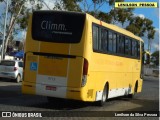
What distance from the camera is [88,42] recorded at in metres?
15.2

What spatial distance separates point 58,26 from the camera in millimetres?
15641

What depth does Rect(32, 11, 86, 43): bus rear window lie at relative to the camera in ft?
50.6

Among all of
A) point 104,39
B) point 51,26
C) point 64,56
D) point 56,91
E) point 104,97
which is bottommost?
point 104,97

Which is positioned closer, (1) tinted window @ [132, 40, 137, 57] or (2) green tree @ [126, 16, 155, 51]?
(1) tinted window @ [132, 40, 137, 57]

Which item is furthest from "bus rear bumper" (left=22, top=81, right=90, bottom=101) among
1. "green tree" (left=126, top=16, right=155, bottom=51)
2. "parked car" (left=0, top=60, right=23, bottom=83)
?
"green tree" (left=126, top=16, right=155, bottom=51)

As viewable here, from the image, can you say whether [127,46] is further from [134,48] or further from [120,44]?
[134,48]

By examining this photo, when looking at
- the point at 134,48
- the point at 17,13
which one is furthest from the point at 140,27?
the point at 134,48

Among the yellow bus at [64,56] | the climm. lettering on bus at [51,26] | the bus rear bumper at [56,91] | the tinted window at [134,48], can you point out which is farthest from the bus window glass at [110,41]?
the tinted window at [134,48]

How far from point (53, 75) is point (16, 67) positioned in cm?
1750

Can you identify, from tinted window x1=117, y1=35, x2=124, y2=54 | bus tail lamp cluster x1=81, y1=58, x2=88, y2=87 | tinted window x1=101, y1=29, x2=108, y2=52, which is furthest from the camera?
tinted window x1=117, y1=35, x2=124, y2=54

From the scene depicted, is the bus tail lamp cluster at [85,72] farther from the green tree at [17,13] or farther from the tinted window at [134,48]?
the green tree at [17,13]

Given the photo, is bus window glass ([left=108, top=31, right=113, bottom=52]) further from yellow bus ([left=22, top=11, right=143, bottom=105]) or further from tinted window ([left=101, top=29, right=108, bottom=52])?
yellow bus ([left=22, top=11, right=143, bottom=105])

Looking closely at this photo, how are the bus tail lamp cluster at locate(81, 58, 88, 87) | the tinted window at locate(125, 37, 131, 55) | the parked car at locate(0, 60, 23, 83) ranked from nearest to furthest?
the bus tail lamp cluster at locate(81, 58, 88, 87), the tinted window at locate(125, 37, 131, 55), the parked car at locate(0, 60, 23, 83)

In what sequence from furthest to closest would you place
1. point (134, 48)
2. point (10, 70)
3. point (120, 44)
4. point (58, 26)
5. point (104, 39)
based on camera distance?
point (10, 70), point (134, 48), point (120, 44), point (104, 39), point (58, 26)
